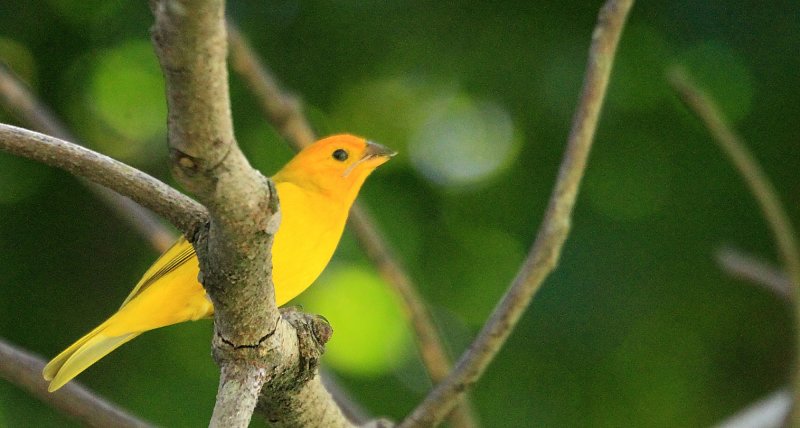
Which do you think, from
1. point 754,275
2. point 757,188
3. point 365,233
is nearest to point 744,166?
point 757,188

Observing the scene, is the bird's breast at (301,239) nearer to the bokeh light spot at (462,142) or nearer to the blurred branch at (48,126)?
the blurred branch at (48,126)

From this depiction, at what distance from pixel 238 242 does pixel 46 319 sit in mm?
2964

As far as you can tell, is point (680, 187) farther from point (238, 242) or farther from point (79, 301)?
point (238, 242)

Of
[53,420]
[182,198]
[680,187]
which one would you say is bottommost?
[53,420]

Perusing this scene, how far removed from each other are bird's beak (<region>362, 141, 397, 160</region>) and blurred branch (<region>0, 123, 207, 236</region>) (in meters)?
1.57

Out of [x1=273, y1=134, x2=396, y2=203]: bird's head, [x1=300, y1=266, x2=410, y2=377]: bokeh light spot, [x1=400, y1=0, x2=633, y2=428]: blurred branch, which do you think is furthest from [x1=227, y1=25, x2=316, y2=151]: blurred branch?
[x1=300, y1=266, x2=410, y2=377]: bokeh light spot

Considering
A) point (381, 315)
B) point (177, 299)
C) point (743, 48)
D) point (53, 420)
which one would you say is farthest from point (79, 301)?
point (743, 48)

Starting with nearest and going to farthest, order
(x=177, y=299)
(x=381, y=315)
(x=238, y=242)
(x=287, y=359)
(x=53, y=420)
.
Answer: (x=238, y=242) < (x=287, y=359) < (x=177, y=299) < (x=53, y=420) < (x=381, y=315)

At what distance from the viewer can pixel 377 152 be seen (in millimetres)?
3100

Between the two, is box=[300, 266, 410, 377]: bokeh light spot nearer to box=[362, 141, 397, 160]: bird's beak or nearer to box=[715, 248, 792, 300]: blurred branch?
box=[362, 141, 397, 160]: bird's beak

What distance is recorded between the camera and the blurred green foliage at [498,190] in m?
4.18

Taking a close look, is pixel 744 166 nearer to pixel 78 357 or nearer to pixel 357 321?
pixel 78 357

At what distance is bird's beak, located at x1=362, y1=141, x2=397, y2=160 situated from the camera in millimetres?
3080

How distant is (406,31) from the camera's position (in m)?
4.29
